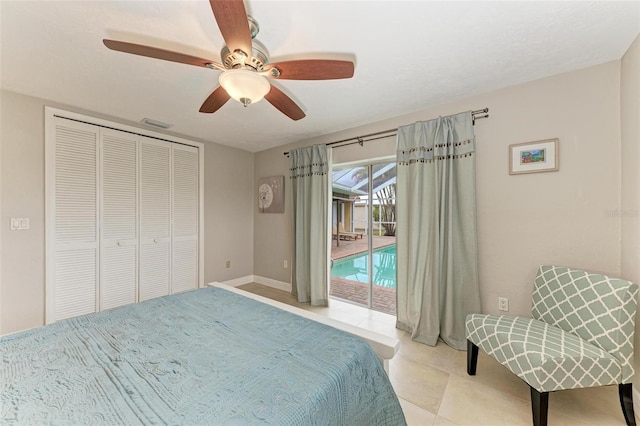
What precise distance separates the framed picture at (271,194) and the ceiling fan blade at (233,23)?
2710mm

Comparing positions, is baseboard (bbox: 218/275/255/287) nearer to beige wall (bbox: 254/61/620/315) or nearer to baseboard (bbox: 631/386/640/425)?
beige wall (bbox: 254/61/620/315)

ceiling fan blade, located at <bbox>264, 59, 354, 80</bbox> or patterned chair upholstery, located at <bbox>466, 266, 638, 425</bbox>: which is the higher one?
ceiling fan blade, located at <bbox>264, 59, 354, 80</bbox>

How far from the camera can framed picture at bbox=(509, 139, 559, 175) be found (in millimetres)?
1936

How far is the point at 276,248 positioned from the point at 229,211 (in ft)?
3.32

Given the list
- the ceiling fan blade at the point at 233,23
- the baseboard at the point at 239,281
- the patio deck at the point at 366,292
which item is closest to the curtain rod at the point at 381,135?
the patio deck at the point at 366,292

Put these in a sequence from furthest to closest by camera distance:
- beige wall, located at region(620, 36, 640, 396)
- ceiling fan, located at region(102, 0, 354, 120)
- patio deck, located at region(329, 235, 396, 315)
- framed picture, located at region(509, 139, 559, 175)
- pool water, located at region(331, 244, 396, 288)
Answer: pool water, located at region(331, 244, 396, 288) < patio deck, located at region(329, 235, 396, 315) < framed picture, located at region(509, 139, 559, 175) < beige wall, located at region(620, 36, 640, 396) < ceiling fan, located at region(102, 0, 354, 120)

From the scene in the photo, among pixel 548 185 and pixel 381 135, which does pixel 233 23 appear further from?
pixel 548 185

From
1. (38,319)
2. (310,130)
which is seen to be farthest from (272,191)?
(38,319)

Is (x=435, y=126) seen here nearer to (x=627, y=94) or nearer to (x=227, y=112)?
(x=627, y=94)

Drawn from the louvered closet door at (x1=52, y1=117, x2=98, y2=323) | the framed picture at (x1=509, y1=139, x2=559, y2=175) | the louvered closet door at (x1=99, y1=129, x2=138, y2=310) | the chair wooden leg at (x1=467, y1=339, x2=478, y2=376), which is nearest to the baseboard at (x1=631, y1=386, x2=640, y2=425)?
the chair wooden leg at (x1=467, y1=339, x2=478, y2=376)

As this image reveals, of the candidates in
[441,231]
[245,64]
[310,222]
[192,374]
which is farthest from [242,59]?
[310,222]

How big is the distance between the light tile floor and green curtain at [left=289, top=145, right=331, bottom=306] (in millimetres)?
1427

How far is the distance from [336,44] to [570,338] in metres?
2.45

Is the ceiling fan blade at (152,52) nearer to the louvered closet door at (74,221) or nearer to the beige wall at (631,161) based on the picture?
the louvered closet door at (74,221)
